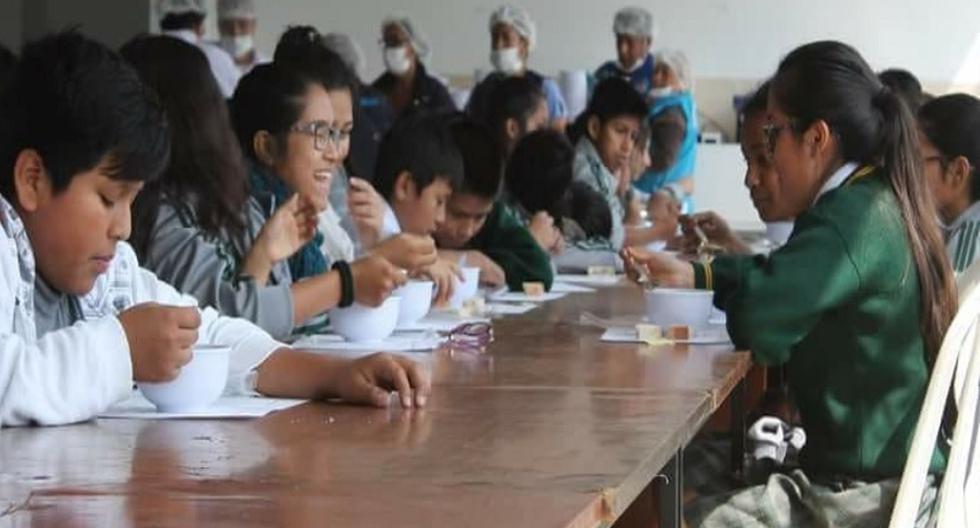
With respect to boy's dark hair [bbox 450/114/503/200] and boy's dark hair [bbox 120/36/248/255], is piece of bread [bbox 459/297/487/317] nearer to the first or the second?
boy's dark hair [bbox 120/36/248/255]

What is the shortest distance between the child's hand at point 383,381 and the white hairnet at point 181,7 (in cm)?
536

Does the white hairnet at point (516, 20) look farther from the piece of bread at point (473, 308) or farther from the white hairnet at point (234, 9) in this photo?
the piece of bread at point (473, 308)

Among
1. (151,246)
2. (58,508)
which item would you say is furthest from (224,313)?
(58,508)

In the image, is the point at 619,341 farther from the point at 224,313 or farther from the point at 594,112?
the point at 594,112

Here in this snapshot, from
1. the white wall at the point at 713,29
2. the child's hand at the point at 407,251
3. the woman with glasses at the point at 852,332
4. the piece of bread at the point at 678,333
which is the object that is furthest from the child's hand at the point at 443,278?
the white wall at the point at 713,29

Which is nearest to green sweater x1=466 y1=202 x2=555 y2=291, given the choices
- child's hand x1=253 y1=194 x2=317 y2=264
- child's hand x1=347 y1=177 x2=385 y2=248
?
child's hand x1=347 y1=177 x2=385 y2=248

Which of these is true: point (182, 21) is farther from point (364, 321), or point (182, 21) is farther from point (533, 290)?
point (364, 321)

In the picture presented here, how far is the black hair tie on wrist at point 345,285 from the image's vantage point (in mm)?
2648

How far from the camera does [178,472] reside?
1.53 metres

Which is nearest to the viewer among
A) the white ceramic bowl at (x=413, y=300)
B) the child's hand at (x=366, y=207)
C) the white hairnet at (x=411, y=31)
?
the white ceramic bowl at (x=413, y=300)

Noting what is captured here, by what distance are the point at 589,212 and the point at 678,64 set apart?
3494 millimetres

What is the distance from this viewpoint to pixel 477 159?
397 centimetres

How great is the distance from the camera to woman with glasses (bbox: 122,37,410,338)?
2654mm

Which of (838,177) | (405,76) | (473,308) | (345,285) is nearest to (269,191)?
(473,308)
